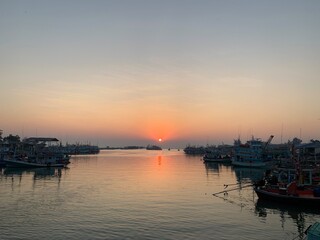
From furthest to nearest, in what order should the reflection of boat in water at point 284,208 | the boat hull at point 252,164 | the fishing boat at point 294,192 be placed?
the boat hull at point 252,164 < the fishing boat at point 294,192 < the reflection of boat in water at point 284,208

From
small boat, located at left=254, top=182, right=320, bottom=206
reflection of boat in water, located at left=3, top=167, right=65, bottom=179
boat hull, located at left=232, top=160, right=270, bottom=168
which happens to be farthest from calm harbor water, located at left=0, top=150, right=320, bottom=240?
boat hull, located at left=232, top=160, right=270, bottom=168

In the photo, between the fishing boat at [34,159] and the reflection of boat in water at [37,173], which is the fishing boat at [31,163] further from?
the reflection of boat in water at [37,173]

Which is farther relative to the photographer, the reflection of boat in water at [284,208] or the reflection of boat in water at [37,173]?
the reflection of boat in water at [37,173]

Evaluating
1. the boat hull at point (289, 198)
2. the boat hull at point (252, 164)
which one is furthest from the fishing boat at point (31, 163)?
the boat hull at point (289, 198)

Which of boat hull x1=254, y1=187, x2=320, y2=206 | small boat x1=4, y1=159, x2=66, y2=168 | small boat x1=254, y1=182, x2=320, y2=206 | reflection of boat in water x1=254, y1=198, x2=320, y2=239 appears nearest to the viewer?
reflection of boat in water x1=254, y1=198, x2=320, y2=239

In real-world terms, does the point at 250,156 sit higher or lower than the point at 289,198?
higher

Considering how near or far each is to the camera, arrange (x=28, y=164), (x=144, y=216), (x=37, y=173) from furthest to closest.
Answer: (x=28, y=164)
(x=37, y=173)
(x=144, y=216)

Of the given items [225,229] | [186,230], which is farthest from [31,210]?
[225,229]

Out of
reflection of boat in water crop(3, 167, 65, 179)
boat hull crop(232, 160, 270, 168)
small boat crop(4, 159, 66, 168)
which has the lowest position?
reflection of boat in water crop(3, 167, 65, 179)

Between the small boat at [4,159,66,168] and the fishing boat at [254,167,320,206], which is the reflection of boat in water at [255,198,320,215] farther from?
the small boat at [4,159,66,168]

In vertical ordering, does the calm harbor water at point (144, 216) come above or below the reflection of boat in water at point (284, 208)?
below

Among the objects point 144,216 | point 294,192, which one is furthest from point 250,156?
point 144,216

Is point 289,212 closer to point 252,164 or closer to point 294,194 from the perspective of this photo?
point 294,194

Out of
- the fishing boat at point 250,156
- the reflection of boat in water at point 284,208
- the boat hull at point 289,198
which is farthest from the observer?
the fishing boat at point 250,156
